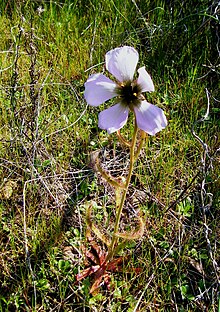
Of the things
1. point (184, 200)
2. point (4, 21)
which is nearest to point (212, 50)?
point (184, 200)

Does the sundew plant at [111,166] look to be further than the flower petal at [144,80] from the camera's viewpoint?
Yes

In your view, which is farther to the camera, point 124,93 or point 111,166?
point 111,166

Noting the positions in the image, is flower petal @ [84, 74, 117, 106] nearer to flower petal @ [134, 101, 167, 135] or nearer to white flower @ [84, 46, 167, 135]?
white flower @ [84, 46, 167, 135]

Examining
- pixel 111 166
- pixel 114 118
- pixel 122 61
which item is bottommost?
pixel 111 166

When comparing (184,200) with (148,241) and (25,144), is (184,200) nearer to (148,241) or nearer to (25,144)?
(148,241)

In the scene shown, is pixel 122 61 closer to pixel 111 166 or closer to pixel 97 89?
pixel 97 89

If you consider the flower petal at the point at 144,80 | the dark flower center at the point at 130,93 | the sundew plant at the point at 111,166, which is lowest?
the sundew plant at the point at 111,166

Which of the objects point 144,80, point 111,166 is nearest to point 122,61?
point 144,80

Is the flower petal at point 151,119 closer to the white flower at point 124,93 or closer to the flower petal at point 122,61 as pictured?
the white flower at point 124,93

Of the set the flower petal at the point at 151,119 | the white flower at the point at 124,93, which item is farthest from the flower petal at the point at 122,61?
the flower petal at the point at 151,119
